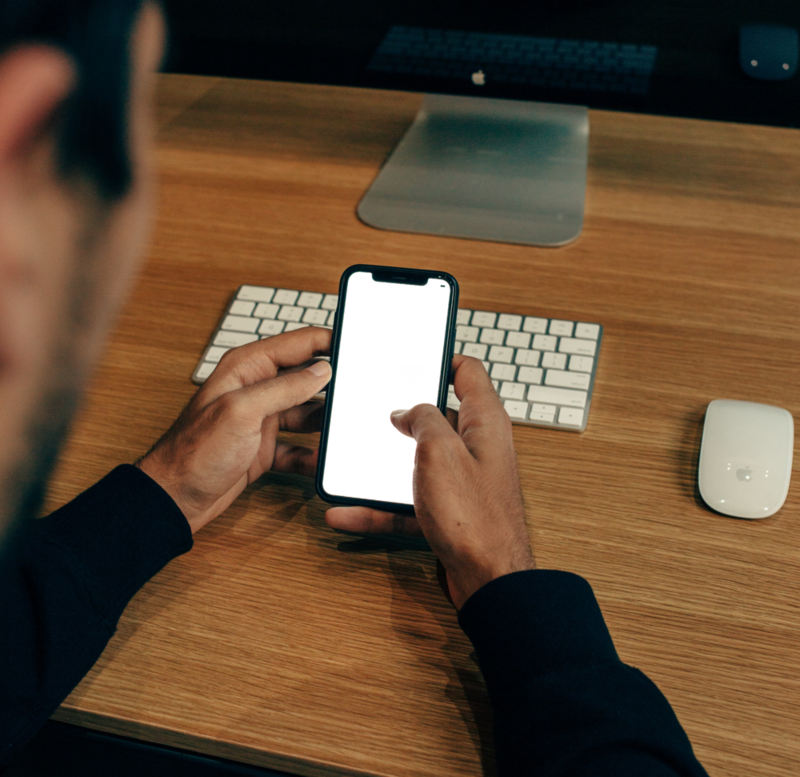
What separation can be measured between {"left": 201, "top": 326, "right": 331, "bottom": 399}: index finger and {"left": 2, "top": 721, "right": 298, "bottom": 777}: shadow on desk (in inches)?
10.7

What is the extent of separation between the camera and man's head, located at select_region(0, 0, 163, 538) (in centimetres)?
12

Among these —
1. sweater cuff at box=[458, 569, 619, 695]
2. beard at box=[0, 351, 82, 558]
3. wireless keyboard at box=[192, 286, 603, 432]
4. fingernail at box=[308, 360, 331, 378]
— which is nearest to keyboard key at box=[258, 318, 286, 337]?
wireless keyboard at box=[192, 286, 603, 432]

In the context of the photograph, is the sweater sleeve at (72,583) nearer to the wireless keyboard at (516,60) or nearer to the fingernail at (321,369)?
the fingernail at (321,369)

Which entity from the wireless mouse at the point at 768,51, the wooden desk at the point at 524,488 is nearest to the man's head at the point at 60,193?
the wooden desk at the point at 524,488

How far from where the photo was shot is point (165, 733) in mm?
412

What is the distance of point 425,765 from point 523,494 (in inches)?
8.2

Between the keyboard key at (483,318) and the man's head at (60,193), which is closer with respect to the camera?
the man's head at (60,193)

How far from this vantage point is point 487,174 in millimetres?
812

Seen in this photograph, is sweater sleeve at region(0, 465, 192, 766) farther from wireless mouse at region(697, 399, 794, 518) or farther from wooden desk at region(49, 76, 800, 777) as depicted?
wireless mouse at region(697, 399, 794, 518)

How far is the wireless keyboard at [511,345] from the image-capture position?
568mm

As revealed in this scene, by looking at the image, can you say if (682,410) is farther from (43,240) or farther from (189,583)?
(43,240)

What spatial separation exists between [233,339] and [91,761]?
0.39 m

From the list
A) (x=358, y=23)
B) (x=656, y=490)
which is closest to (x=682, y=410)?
(x=656, y=490)

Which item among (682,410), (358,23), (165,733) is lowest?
(165,733)
